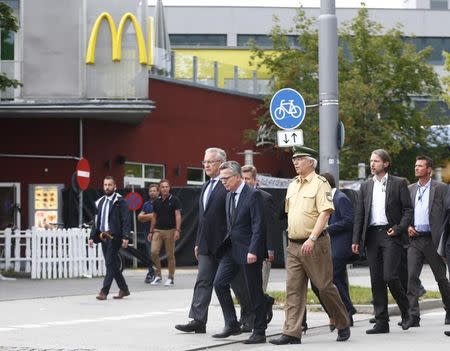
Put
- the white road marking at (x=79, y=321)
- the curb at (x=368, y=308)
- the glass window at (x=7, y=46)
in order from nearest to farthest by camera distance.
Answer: the white road marking at (x=79, y=321), the curb at (x=368, y=308), the glass window at (x=7, y=46)

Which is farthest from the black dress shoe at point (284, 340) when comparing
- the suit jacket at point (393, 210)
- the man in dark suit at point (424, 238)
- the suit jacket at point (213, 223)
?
the man in dark suit at point (424, 238)

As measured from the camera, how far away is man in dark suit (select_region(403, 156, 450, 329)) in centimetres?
1293

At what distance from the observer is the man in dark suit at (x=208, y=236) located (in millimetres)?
12281

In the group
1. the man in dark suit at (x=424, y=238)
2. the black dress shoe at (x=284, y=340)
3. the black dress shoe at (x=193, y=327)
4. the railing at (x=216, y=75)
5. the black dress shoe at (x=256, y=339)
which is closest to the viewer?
the black dress shoe at (x=284, y=340)

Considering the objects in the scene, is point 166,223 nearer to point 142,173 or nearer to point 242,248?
point 242,248

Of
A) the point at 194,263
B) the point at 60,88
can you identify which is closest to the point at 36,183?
the point at 60,88

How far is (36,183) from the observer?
30422 millimetres

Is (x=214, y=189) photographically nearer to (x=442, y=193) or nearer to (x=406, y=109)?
(x=442, y=193)

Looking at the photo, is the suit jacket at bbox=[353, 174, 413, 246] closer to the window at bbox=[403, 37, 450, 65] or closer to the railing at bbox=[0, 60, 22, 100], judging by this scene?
the railing at bbox=[0, 60, 22, 100]

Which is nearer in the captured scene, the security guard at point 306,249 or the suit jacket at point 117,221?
the security guard at point 306,249

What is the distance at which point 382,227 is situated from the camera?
12359mm

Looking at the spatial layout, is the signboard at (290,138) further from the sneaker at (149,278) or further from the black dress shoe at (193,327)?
the sneaker at (149,278)

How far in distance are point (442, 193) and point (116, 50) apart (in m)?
16.5

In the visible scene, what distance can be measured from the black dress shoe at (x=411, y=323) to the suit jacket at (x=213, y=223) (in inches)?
91.5
